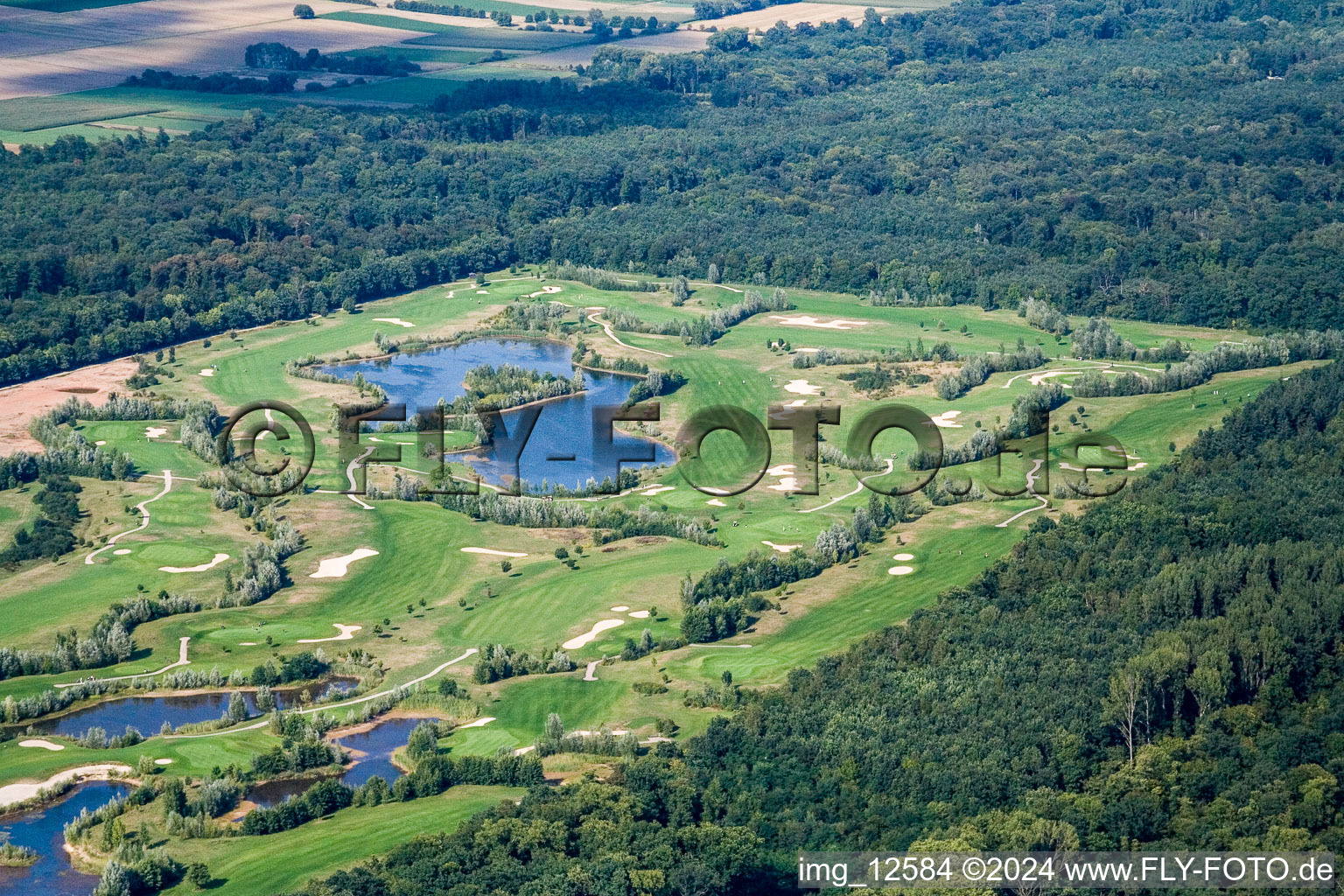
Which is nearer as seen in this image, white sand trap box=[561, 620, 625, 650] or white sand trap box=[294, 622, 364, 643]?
white sand trap box=[561, 620, 625, 650]

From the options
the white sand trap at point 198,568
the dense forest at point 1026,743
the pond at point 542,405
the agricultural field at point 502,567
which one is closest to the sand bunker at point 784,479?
the agricultural field at point 502,567

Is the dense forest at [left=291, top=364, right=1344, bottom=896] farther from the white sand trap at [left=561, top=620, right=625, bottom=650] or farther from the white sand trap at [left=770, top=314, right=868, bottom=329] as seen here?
the white sand trap at [left=770, top=314, right=868, bottom=329]

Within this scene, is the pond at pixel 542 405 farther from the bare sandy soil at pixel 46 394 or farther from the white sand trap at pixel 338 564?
the bare sandy soil at pixel 46 394

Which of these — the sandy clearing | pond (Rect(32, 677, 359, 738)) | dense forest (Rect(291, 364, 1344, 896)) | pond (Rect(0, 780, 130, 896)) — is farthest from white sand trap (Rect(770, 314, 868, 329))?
pond (Rect(0, 780, 130, 896))

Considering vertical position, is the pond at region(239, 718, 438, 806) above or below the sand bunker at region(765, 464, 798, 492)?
below

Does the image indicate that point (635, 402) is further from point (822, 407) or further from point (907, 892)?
point (907, 892)

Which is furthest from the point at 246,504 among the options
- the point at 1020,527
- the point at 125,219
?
the point at 125,219

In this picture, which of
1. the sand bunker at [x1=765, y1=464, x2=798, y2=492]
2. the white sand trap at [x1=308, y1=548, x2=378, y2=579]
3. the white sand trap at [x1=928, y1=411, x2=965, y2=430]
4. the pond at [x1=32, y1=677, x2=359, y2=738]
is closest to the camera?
the pond at [x1=32, y1=677, x2=359, y2=738]

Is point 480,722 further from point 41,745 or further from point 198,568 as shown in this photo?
point 198,568
